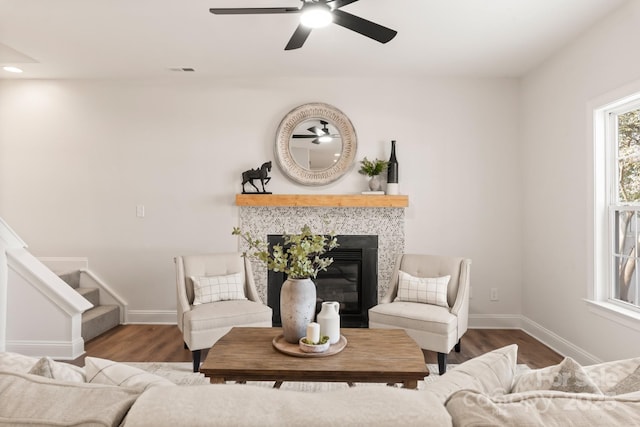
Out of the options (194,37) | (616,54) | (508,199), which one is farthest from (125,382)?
(508,199)

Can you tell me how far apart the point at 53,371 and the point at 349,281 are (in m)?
3.39

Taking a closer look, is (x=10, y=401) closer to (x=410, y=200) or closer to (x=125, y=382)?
(x=125, y=382)

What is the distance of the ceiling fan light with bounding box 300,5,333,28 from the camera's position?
2.06 m

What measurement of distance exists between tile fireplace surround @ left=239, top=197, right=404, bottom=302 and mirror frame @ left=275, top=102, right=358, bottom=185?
33cm

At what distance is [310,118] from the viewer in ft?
13.7

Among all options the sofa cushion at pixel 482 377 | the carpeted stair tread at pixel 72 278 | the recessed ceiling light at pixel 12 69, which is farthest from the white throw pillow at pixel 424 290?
the recessed ceiling light at pixel 12 69

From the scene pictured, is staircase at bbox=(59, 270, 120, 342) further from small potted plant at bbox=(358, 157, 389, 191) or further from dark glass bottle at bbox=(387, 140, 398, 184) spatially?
dark glass bottle at bbox=(387, 140, 398, 184)

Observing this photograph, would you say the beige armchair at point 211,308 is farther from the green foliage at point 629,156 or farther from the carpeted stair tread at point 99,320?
the green foliage at point 629,156

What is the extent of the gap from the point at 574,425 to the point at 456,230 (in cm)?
362

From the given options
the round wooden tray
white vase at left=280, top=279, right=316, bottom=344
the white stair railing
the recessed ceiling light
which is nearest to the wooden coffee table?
the round wooden tray

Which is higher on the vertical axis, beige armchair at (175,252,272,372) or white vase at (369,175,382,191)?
white vase at (369,175,382,191)

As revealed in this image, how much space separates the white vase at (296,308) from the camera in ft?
7.37

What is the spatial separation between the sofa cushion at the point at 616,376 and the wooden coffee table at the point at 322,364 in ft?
3.04

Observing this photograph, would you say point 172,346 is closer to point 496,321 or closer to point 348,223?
point 348,223
